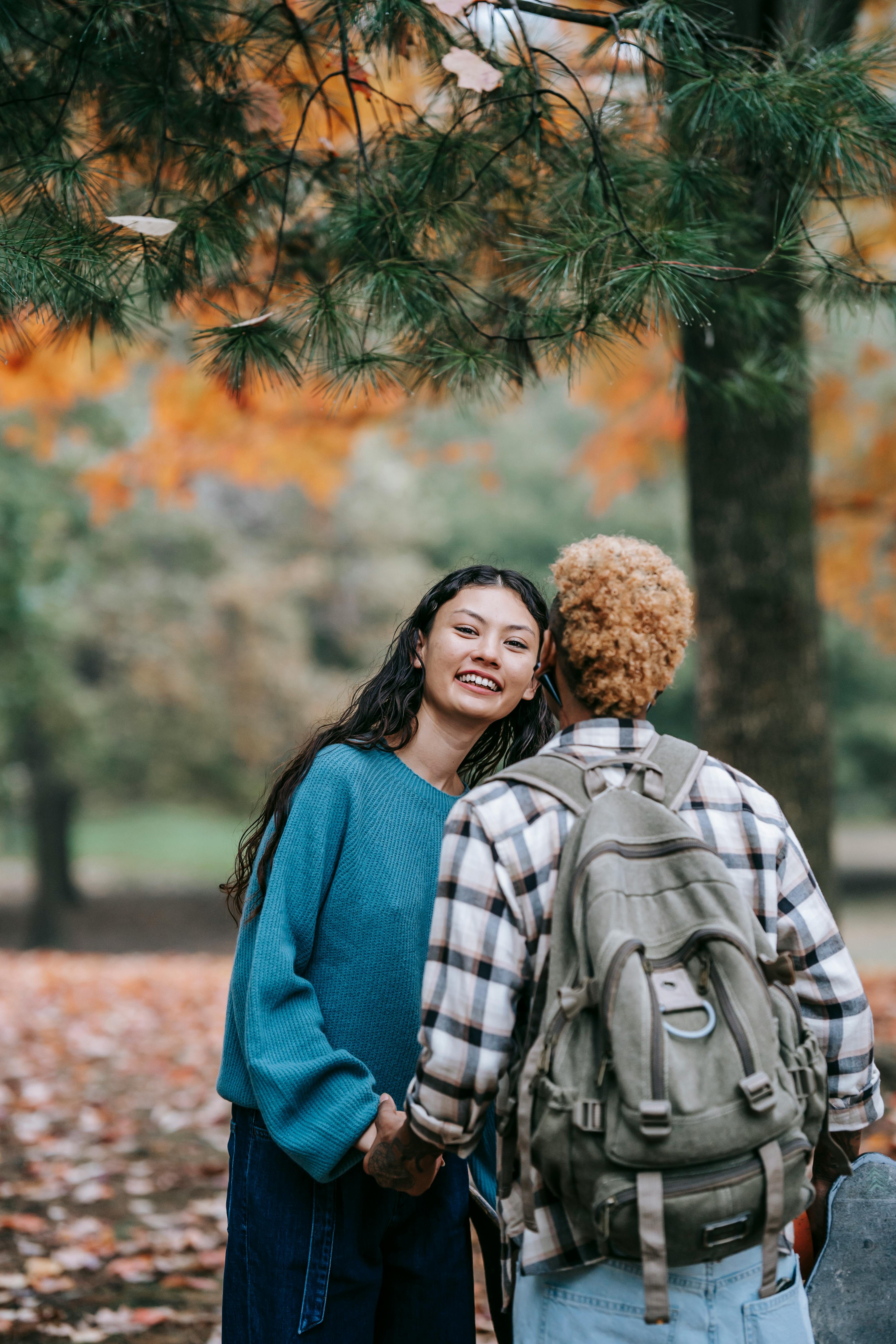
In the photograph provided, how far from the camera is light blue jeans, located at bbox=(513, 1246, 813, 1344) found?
4.87 ft

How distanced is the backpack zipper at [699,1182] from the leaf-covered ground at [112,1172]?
206cm

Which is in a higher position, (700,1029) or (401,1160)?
(700,1029)

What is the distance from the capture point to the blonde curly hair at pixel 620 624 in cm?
164

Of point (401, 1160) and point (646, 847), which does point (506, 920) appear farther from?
point (401, 1160)

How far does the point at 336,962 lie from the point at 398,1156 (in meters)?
0.39

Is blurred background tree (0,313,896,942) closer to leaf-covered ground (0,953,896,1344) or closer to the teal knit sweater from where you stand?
the teal knit sweater

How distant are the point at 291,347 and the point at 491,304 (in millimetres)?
510

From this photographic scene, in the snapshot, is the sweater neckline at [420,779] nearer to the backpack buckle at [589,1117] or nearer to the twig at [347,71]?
the backpack buckle at [589,1117]

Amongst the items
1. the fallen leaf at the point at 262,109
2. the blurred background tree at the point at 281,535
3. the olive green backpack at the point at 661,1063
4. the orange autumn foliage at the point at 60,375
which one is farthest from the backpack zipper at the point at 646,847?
the orange autumn foliage at the point at 60,375

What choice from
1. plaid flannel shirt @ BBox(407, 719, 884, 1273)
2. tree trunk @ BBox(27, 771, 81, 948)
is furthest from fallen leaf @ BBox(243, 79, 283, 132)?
tree trunk @ BBox(27, 771, 81, 948)

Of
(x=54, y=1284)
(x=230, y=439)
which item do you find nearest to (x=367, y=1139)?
(x=54, y=1284)

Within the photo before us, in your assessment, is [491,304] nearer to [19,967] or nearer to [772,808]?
[772,808]

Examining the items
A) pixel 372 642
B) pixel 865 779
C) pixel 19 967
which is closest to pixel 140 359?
pixel 19 967

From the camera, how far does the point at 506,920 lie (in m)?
1.55
